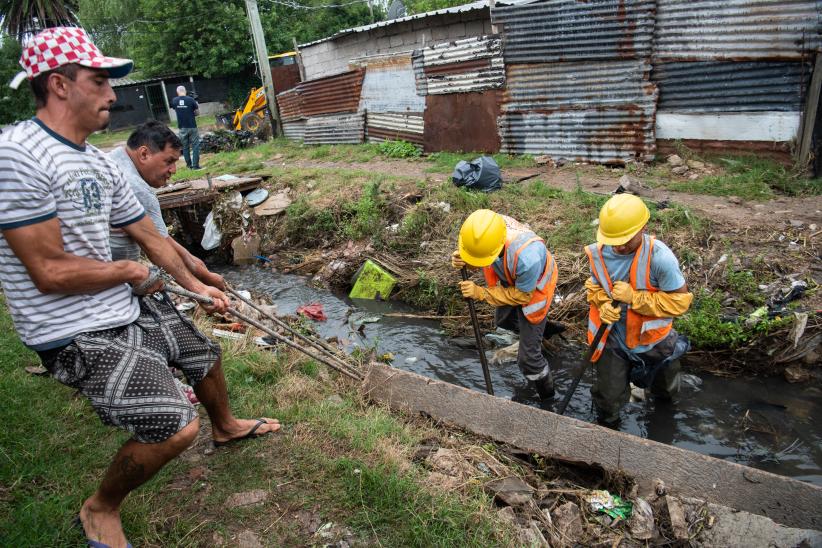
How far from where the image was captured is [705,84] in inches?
287

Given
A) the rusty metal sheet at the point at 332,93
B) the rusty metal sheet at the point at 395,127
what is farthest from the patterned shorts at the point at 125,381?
the rusty metal sheet at the point at 332,93

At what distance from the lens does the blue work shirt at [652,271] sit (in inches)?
135

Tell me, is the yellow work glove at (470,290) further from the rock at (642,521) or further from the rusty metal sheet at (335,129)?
the rusty metal sheet at (335,129)

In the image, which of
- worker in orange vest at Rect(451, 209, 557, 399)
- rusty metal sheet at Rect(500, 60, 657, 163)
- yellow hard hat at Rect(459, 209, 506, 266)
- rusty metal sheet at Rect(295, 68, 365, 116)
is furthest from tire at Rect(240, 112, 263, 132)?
yellow hard hat at Rect(459, 209, 506, 266)

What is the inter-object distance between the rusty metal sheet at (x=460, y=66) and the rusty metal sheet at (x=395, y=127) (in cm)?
66

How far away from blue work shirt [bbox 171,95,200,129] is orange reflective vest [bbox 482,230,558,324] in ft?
34.2

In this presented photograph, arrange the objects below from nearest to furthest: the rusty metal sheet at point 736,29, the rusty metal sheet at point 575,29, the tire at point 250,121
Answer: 1. the rusty metal sheet at point 736,29
2. the rusty metal sheet at point 575,29
3. the tire at point 250,121

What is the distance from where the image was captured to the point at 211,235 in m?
9.40

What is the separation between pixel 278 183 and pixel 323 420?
7518 millimetres

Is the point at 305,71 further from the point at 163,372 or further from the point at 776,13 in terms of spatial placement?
the point at 163,372

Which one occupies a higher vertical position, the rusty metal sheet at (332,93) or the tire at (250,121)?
the rusty metal sheet at (332,93)

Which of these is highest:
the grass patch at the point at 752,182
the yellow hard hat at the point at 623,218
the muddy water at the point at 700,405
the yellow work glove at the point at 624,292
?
the yellow hard hat at the point at 623,218

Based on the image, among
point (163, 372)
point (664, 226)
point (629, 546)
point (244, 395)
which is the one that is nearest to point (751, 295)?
point (664, 226)

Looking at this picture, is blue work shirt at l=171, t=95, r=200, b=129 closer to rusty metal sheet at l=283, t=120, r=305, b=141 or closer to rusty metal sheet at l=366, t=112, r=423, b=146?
rusty metal sheet at l=283, t=120, r=305, b=141
